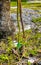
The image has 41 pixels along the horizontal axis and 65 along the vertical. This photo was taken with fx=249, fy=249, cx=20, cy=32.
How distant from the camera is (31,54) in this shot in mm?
4965

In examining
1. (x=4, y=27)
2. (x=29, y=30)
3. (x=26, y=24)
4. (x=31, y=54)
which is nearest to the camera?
(x=31, y=54)

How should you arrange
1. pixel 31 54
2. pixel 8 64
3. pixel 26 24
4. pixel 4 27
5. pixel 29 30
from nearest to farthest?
pixel 8 64 → pixel 31 54 → pixel 4 27 → pixel 29 30 → pixel 26 24

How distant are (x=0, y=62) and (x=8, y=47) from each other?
2.70 feet

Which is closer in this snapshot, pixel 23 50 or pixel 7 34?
pixel 23 50

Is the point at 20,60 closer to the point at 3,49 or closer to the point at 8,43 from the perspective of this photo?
the point at 3,49

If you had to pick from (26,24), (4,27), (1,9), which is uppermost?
(1,9)

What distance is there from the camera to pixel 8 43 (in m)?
5.58

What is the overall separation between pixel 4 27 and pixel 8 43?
0.52m

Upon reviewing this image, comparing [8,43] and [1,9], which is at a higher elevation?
[1,9]

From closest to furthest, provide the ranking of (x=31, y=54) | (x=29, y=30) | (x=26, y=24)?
(x=31, y=54), (x=29, y=30), (x=26, y=24)

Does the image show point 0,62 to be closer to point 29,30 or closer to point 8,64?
Answer: point 8,64

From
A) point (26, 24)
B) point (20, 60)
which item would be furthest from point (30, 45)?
point (26, 24)

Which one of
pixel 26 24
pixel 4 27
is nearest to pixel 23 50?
pixel 4 27

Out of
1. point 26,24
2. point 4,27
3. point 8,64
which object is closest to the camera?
point 8,64
